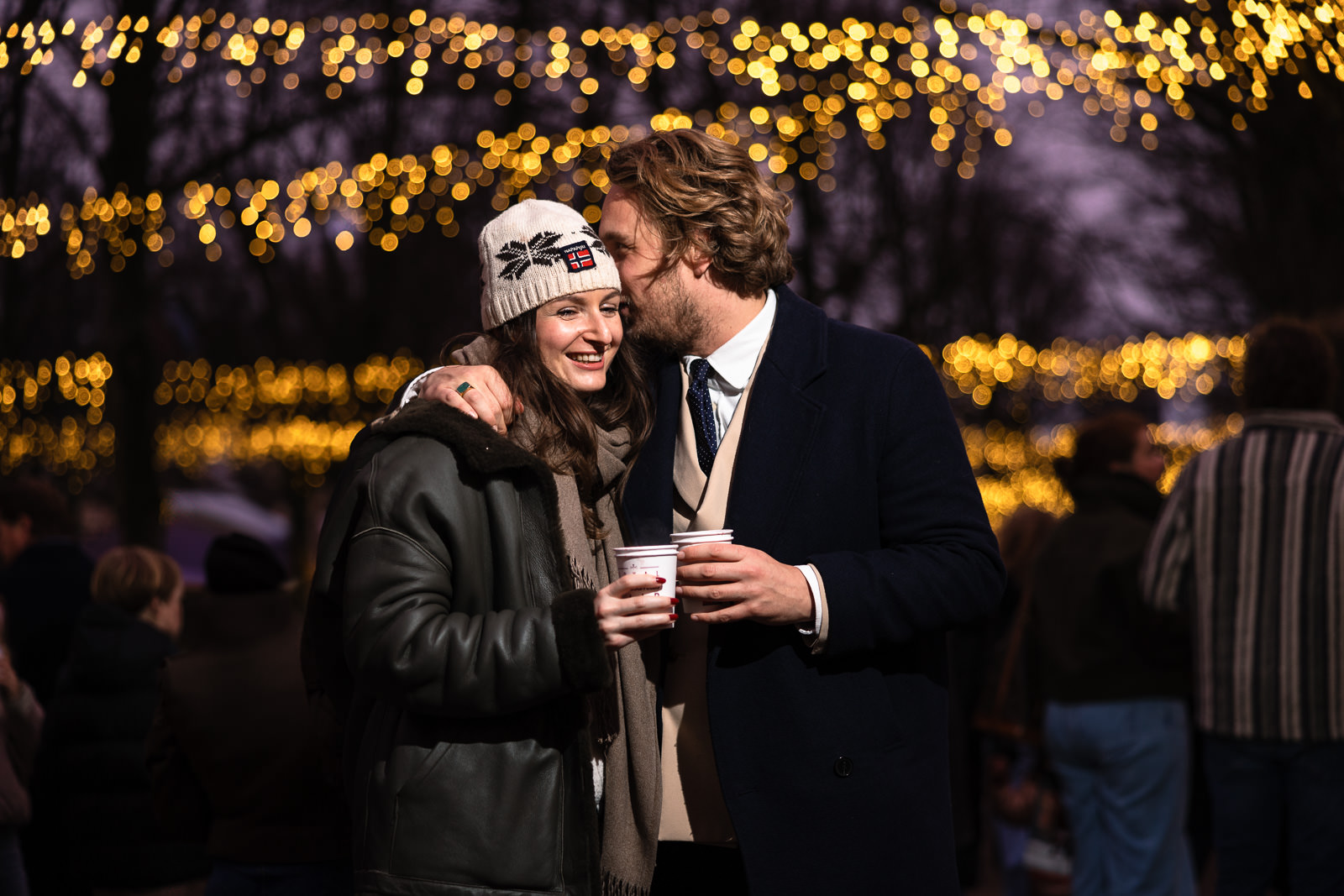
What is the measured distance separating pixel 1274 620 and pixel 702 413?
8.22ft

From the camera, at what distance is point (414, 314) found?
74.1ft

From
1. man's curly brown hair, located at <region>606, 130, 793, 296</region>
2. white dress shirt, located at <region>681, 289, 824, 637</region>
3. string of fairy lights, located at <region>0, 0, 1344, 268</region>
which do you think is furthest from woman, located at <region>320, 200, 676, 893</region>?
string of fairy lights, located at <region>0, 0, 1344, 268</region>

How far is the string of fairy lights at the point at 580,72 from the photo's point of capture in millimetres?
6715

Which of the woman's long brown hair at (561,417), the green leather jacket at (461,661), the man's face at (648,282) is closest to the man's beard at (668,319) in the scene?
the man's face at (648,282)

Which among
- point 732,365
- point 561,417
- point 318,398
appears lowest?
point 561,417

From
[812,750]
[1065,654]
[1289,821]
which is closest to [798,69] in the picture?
[1065,654]

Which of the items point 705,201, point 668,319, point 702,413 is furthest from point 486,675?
point 705,201

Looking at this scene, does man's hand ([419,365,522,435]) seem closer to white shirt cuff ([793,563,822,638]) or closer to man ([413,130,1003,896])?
man ([413,130,1003,896])

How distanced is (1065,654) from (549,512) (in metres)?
3.55

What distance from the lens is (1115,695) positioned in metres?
5.37

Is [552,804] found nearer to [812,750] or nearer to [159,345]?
[812,750]

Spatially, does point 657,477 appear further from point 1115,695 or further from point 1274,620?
point 1115,695

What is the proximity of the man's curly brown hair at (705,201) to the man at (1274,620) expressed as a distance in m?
2.41

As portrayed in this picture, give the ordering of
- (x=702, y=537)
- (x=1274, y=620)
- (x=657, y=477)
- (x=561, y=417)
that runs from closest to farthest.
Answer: (x=702, y=537), (x=561, y=417), (x=657, y=477), (x=1274, y=620)
